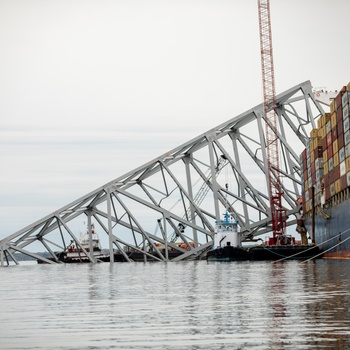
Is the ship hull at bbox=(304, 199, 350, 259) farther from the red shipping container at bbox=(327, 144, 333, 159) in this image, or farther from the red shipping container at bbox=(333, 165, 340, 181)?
the red shipping container at bbox=(327, 144, 333, 159)

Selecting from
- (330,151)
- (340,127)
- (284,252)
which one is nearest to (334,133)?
(330,151)

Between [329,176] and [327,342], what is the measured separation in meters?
70.6

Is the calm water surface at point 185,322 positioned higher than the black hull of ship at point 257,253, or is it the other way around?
the black hull of ship at point 257,253

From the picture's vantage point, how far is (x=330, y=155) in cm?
7956

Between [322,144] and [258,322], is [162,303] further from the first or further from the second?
[322,144]

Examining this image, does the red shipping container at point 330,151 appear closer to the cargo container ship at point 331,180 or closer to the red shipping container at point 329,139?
the cargo container ship at point 331,180

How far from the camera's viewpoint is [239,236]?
337 feet

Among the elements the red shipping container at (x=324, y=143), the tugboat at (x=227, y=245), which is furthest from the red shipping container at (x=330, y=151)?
the tugboat at (x=227, y=245)

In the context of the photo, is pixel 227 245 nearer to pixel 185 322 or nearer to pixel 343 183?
pixel 343 183

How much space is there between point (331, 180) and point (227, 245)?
21617mm

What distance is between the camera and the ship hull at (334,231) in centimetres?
7062

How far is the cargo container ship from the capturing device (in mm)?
71312

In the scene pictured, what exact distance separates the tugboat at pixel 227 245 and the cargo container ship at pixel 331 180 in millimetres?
8947

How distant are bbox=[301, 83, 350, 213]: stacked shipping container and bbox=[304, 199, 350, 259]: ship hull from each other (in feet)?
→ 5.07
